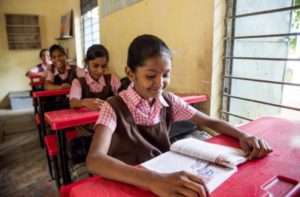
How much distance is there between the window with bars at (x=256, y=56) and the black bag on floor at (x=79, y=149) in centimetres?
99

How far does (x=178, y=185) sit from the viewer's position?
572 mm

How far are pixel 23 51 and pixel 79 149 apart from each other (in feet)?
16.7

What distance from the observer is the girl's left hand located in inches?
31.6

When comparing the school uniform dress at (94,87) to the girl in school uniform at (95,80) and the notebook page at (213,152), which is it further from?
the notebook page at (213,152)

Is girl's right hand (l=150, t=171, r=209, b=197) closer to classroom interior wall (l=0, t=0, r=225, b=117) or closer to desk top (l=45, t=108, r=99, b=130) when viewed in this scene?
desk top (l=45, t=108, r=99, b=130)

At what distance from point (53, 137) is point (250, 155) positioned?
4.92 ft

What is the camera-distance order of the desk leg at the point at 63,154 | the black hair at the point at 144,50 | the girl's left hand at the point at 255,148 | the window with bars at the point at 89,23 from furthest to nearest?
the window with bars at the point at 89,23 < the desk leg at the point at 63,154 < the black hair at the point at 144,50 < the girl's left hand at the point at 255,148

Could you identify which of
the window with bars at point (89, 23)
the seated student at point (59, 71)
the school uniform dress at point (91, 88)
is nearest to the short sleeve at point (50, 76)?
the seated student at point (59, 71)

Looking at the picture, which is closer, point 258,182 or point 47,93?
point 258,182

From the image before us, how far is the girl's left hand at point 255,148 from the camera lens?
31.6 inches

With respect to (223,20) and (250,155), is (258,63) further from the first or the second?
(250,155)

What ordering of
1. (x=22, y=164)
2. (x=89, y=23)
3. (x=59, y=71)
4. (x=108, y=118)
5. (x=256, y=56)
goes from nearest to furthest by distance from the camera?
1. (x=108, y=118)
2. (x=256, y=56)
3. (x=22, y=164)
4. (x=59, y=71)
5. (x=89, y=23)

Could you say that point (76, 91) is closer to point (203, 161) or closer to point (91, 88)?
point (91, 88)

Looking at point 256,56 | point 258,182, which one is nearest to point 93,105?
point 258,182
